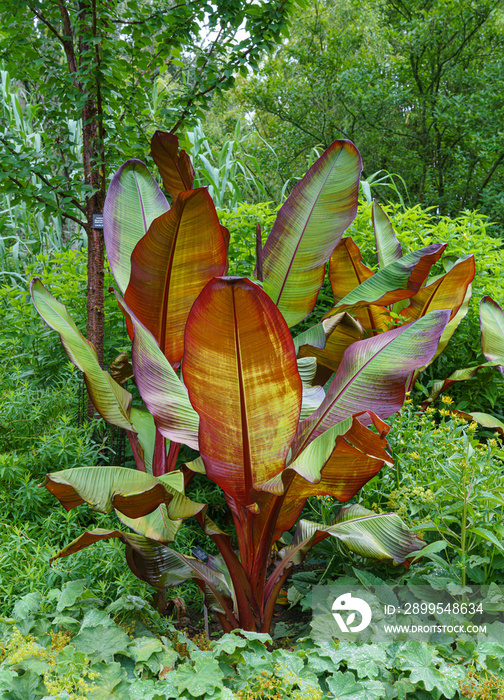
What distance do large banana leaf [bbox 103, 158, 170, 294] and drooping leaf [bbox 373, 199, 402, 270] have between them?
1.02 metres

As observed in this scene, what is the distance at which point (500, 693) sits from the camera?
115 cm

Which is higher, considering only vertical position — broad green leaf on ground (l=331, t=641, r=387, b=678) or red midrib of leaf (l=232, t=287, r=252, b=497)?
red midrib of leaf (l=232, t=287, r=252, b=497)

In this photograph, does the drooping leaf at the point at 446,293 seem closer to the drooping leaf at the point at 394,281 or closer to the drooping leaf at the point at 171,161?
the drooping leaf at the point at 394,281

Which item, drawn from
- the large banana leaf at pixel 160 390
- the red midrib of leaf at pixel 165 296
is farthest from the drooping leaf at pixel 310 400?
the red midrib of leaf at pixel 165 296

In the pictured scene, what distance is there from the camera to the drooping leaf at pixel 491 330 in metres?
2.45

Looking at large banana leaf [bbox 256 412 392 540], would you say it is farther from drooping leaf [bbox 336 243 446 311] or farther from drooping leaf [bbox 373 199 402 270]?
drooping leaf [bbox 373 199 402 270]

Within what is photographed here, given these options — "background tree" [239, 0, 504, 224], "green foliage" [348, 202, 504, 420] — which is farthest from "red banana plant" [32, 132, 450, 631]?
"background tree" [239, 0, 504, 224]

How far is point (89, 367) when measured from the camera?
5.64 ft

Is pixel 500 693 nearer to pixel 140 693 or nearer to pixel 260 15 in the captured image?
pixel 140 693

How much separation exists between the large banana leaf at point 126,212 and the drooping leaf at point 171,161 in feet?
0.24

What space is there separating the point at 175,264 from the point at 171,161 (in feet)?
1.81

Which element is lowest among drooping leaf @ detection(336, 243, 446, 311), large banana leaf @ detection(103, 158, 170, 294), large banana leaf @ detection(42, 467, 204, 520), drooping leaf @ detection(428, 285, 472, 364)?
large banana leaf @ detection(42, 467, 204, 520)

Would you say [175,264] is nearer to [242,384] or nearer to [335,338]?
[242,384]

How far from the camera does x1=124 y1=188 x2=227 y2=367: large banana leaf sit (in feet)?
5.48
